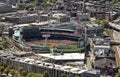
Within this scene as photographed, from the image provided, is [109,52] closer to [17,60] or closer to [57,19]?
[17,60]

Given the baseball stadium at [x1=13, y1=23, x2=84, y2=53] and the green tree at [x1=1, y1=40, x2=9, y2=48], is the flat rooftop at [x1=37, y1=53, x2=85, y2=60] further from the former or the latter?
the green tree at [x1=1, y1=40, x2=9, y2=48]

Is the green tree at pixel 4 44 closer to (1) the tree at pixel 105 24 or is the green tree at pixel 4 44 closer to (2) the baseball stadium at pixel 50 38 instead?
(2) the baseball stadium at pixel 50 38

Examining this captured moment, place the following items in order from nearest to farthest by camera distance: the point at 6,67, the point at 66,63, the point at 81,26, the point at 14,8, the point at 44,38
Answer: the point at 6,67, the point at 66,63, the point at 44,38, the point at 81,26, the point at 14,8

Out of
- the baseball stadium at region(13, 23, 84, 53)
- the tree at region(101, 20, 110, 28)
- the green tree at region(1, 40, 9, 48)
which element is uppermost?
the green tree at region(1, 40, 9, 48)

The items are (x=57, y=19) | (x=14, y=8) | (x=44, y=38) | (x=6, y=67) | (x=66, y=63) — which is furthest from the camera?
(x=14, y=8)

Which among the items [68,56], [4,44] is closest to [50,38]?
[4,44]

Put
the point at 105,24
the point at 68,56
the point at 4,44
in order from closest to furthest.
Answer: the point at 68,56, the point at 4,44, the point at 105,24

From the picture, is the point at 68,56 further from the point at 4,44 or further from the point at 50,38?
the point at 50,38

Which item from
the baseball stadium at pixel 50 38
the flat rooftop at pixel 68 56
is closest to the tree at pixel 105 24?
the baseball stadium at pixel 50 38

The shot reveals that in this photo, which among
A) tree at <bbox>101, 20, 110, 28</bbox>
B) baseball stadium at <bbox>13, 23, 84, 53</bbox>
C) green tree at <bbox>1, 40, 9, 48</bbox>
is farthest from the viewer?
tree at <bbox>101, 20, 110, 28</bbox>

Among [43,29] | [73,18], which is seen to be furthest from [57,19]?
[43,29]

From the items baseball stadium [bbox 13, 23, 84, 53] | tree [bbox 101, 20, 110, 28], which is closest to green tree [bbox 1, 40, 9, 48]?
baseball stadium [bbox 13, 23, 84, 53]
